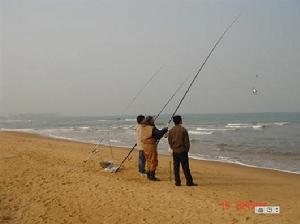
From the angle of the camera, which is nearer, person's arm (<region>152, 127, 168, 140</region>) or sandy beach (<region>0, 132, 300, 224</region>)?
sandy beach (<region>0, 132, 300, 224</region>)

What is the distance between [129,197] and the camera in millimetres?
7203

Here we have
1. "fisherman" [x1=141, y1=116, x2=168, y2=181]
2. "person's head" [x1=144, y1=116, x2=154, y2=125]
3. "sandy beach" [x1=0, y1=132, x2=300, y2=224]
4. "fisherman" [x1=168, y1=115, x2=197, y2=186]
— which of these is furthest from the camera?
"person's head" [x1=144, y1=116, x2=154, y2=125]

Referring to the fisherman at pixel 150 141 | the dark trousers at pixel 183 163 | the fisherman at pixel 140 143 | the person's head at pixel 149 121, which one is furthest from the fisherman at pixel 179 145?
the fisherman at pixel 140 143

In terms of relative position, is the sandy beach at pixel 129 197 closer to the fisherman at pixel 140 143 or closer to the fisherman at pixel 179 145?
the fisherman at pixel 140 143

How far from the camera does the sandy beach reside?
6035 millimetres

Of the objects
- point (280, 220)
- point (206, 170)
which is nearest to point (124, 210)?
point (280, 220)

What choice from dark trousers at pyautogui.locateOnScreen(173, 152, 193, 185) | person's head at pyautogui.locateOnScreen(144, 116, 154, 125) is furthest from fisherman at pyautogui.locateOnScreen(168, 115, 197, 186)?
person's head at pyautogui.locateOnScreen(144, 116, 154, 125)

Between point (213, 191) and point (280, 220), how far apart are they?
86.8 inches

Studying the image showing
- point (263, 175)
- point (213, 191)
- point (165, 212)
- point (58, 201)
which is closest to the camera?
point (165, 212)

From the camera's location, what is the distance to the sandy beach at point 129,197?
6.04m

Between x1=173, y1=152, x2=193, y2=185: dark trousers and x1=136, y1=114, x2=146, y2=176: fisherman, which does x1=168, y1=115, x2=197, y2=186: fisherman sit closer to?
x1=173, y1=152, x2=193, y2=185: dark trousers

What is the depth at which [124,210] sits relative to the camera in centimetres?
638

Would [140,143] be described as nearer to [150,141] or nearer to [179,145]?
[150,141]

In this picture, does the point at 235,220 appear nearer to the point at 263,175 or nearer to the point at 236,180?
the point at 236,180
